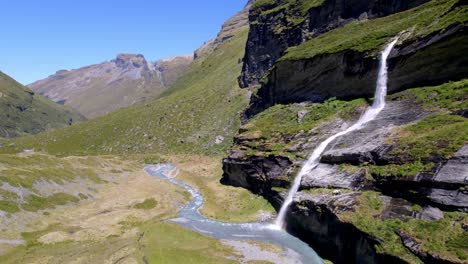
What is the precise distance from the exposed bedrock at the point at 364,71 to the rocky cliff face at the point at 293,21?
1286 inches

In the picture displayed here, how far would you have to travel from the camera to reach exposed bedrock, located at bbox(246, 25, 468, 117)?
196ft

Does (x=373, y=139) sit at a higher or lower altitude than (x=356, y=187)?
higher

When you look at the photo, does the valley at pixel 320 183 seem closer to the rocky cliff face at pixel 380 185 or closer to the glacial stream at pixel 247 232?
the rocky cliff face at pixel 380 185

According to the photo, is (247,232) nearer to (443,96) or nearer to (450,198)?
(450,198)

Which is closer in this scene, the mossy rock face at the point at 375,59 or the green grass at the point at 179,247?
the green grass at the point at 179,247

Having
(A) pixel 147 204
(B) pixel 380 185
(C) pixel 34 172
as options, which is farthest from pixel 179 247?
(C) pixel 34 172

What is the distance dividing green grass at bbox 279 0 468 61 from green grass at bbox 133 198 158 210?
5526 centimetres

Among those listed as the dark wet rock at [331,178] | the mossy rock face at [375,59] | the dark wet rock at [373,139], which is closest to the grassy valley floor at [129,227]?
the dark wet rock at [331,178]

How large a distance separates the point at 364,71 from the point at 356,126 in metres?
18.4

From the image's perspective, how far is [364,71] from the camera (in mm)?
78500

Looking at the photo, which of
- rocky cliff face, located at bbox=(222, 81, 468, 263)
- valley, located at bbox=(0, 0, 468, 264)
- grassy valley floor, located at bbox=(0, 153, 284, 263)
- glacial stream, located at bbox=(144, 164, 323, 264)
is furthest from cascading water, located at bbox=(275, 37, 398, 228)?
grassy valley floor, located at bbox=(0, 153, 284, 263)

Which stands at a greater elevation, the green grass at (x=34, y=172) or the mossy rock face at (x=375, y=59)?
the mossy rock face at (x=375, y=59)

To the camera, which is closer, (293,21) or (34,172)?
(34,172)

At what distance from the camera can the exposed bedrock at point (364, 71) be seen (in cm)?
5981
